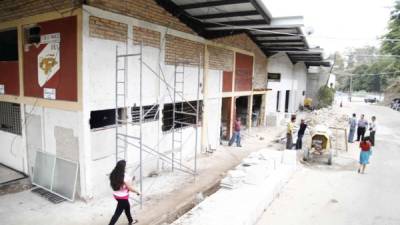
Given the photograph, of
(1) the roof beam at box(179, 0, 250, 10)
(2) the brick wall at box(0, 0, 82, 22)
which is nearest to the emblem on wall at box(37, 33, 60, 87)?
(2) the brick wall at box(0, 0, 82, 22)

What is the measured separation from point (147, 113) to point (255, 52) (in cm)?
1092

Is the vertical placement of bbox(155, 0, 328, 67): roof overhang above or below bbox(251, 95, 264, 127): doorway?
above

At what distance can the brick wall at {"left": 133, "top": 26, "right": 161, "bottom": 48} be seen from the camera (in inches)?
336

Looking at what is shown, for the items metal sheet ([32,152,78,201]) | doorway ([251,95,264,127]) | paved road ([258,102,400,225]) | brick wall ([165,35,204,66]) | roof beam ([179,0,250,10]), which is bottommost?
paved road ([258,102,400,225])

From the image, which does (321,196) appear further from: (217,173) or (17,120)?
(17,120)

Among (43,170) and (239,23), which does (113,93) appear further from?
(239,23)

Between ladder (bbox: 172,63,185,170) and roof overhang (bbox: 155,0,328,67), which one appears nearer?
roof overhang (bbox: 155,0,328,67)

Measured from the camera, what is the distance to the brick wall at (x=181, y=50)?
995 cm

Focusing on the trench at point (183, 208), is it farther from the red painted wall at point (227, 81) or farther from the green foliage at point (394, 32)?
the green foliage at point (394, 32)

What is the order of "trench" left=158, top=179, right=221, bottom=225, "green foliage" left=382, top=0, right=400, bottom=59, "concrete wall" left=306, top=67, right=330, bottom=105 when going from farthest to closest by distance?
"green foliage" left=382, top=0, right=400, bottom=59, "concrete wall" left=306, top=67, right=330, bottom=105, "trench" left=158, top=179, right=221, bottom=225

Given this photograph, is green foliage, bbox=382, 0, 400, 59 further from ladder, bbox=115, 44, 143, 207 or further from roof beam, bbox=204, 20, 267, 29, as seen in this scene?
ladder, bbox=115, 44, 143, 207

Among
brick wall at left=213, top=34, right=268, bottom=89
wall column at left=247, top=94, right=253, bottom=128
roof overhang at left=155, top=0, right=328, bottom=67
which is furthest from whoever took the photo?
wall column at left=247, top=94, right=253, bottom=128

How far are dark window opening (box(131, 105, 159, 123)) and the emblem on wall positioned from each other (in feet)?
7.95

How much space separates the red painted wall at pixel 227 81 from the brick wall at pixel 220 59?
0.25 meters
